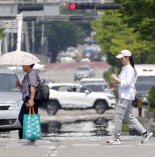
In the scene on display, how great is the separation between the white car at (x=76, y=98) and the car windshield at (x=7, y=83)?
18.2 metres

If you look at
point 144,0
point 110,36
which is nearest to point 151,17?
point 144,0

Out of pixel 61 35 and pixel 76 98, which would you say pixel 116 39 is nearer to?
pixel 76 98

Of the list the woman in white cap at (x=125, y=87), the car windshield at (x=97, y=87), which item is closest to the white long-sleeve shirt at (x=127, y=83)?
the woman in white cap at (x=125, y=87)

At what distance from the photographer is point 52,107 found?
4338 centimetres

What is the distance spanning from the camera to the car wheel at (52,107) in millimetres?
42803

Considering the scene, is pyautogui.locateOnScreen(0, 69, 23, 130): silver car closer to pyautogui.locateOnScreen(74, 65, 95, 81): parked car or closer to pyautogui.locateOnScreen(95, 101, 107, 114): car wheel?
pyautogui.locateOnScreen(95, 101, 107, 114): car wheel

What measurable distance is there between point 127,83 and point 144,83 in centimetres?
3009

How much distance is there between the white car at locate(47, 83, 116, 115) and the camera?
144 feet

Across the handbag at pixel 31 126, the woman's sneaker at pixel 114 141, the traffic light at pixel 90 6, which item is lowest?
the woman's sneaker at pixel 114 141

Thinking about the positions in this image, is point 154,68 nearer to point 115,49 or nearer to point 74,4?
point 74,4

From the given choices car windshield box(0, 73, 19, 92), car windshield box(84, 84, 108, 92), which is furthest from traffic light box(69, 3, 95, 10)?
car windshield box(0, 73, 19, 92)

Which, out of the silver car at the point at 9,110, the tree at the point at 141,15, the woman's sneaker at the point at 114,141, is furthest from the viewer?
the tree at the point at 141,15

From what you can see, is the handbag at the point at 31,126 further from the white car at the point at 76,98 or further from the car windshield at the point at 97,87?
the car windshield at the point at 97,87

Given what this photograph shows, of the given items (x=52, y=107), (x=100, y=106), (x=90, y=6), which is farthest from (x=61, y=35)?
(x=52, y=107)
